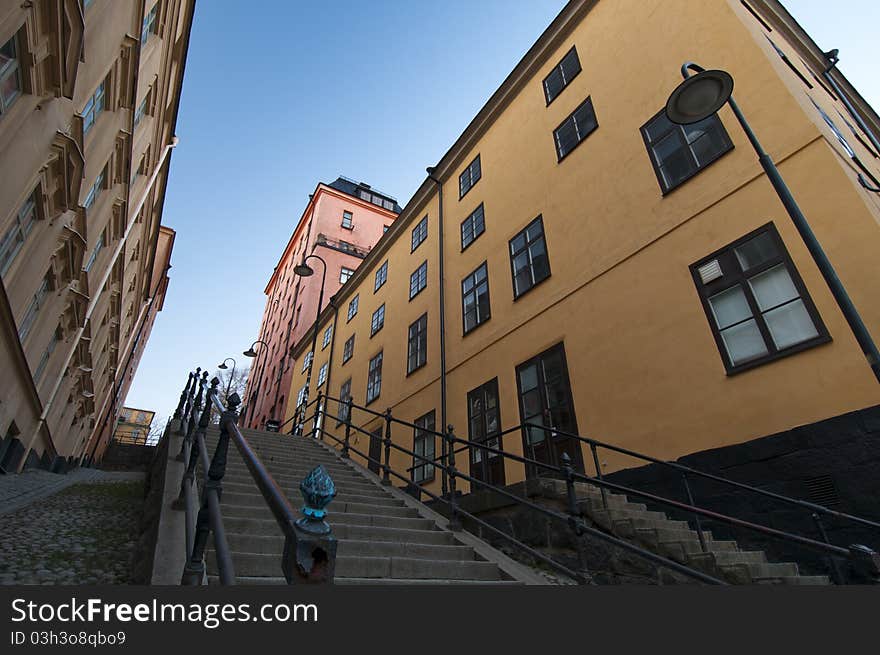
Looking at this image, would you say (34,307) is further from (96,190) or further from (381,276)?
(381,276)

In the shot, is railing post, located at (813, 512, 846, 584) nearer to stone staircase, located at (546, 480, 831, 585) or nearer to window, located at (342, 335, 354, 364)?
stone staircase, located at (546, 480, 831, 585)

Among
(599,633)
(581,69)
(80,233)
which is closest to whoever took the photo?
(599,633)

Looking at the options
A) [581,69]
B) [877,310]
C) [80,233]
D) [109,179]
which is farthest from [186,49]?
[877,310]

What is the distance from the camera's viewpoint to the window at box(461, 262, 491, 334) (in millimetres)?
12077

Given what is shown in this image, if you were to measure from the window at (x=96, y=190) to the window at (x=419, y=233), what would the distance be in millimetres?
9880

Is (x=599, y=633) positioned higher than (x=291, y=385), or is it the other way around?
(x=291, y=385)

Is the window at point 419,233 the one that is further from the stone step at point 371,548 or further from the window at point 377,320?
the stone step at point 371,548

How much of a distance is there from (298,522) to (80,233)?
1235 centimetres

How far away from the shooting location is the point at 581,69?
37.0 feet

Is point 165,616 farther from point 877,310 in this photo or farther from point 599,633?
point 877,310

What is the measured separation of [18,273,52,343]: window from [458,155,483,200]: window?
11649 millimetres

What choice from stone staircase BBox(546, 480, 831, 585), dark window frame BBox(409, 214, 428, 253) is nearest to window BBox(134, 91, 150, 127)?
dark window frame BBox(409, 214, 428, 253)

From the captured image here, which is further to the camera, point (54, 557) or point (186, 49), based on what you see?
point (186, 49)

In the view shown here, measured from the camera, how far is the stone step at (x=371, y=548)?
3.88 m
